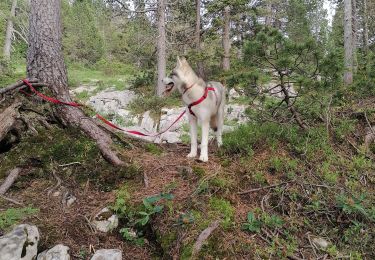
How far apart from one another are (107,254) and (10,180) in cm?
178

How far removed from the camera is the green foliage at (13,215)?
9.28 feet

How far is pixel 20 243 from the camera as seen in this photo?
2623 millimetres

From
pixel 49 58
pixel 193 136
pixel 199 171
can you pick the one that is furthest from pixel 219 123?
pixel 49 58

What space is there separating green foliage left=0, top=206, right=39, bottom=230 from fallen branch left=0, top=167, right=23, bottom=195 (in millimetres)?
538

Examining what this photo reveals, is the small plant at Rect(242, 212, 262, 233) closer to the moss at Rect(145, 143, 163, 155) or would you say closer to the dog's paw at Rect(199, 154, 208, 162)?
the dog's paw at Rect(199, 154, 208, 162)

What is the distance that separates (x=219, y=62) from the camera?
1908 centimetres

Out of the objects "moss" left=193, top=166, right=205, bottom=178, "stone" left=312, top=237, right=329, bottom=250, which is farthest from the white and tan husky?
"stone" left=312, top=237, right=329, bottom=250

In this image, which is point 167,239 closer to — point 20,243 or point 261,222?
point 261,222

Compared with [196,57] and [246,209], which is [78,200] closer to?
[246,209]

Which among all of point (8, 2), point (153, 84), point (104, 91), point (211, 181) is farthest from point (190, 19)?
point (8, 2)

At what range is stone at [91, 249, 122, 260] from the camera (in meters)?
2.73

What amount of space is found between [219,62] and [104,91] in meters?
7.29

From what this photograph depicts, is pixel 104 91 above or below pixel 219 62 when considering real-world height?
below

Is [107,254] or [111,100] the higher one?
[107,254]
